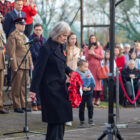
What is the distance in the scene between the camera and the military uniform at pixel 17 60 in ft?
36.6

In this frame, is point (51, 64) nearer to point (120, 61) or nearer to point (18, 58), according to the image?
point (18, 58)

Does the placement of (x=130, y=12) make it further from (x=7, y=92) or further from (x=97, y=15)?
(x=7, y=92)

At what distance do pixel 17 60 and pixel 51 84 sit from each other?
4.70 meters

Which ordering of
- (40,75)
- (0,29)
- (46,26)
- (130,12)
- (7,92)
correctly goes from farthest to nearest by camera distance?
(130,12) → (46,26) → (7,92) → (0,29) → (40,75)

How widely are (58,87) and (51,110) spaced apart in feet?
1.09

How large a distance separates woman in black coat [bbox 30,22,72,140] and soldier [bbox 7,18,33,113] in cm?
435

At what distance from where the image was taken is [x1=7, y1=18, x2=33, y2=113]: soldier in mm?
11180

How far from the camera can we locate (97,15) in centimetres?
4553

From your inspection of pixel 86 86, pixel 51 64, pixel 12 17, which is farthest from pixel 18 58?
pixel 51 64

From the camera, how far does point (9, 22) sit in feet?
38.2

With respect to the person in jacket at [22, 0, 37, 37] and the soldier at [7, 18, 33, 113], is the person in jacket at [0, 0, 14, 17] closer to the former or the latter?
the person in jacket at [22, 0, 37, 37]

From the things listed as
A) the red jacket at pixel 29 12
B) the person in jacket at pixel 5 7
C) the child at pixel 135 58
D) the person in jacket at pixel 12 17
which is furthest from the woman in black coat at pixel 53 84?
the child at pixel 135 58

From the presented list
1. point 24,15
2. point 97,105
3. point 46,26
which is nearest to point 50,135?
point 24,15

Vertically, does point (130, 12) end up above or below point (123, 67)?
above
